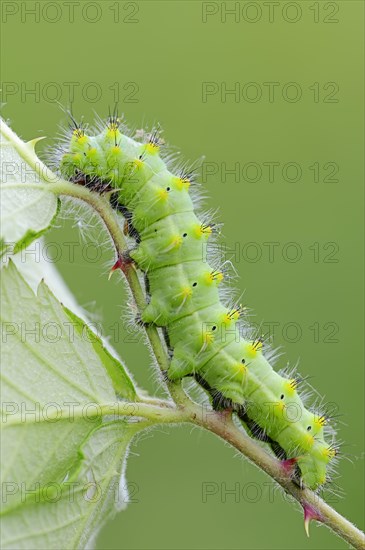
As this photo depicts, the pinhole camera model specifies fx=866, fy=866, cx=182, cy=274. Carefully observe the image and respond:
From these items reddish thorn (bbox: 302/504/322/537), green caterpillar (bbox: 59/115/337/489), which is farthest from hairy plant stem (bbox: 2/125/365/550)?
green caterpillar (bbox: 59/115/337/489)

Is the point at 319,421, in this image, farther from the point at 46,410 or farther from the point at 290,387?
the point at 46,410

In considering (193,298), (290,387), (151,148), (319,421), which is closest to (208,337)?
(193,298)

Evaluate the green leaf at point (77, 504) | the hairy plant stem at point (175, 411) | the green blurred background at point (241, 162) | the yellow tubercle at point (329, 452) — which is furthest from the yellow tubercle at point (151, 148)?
the green blurred background at point (241, 162)

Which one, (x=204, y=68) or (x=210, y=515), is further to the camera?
(x=204, y=68)

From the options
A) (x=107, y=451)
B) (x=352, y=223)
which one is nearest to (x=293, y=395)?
(x=107, y=451)

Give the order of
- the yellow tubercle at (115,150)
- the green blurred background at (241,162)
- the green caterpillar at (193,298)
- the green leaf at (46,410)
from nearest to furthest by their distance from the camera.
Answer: the green leaf at (46,410) → the green caterpillar at (193,298) → the yellow tubercle at (115,150) → the green blurred background at (241,162)

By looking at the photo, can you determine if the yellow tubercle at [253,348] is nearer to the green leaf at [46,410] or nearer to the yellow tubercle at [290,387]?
the yellow tubercle at [290,387]

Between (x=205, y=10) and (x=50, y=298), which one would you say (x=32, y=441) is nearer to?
(x=50, y=298)
